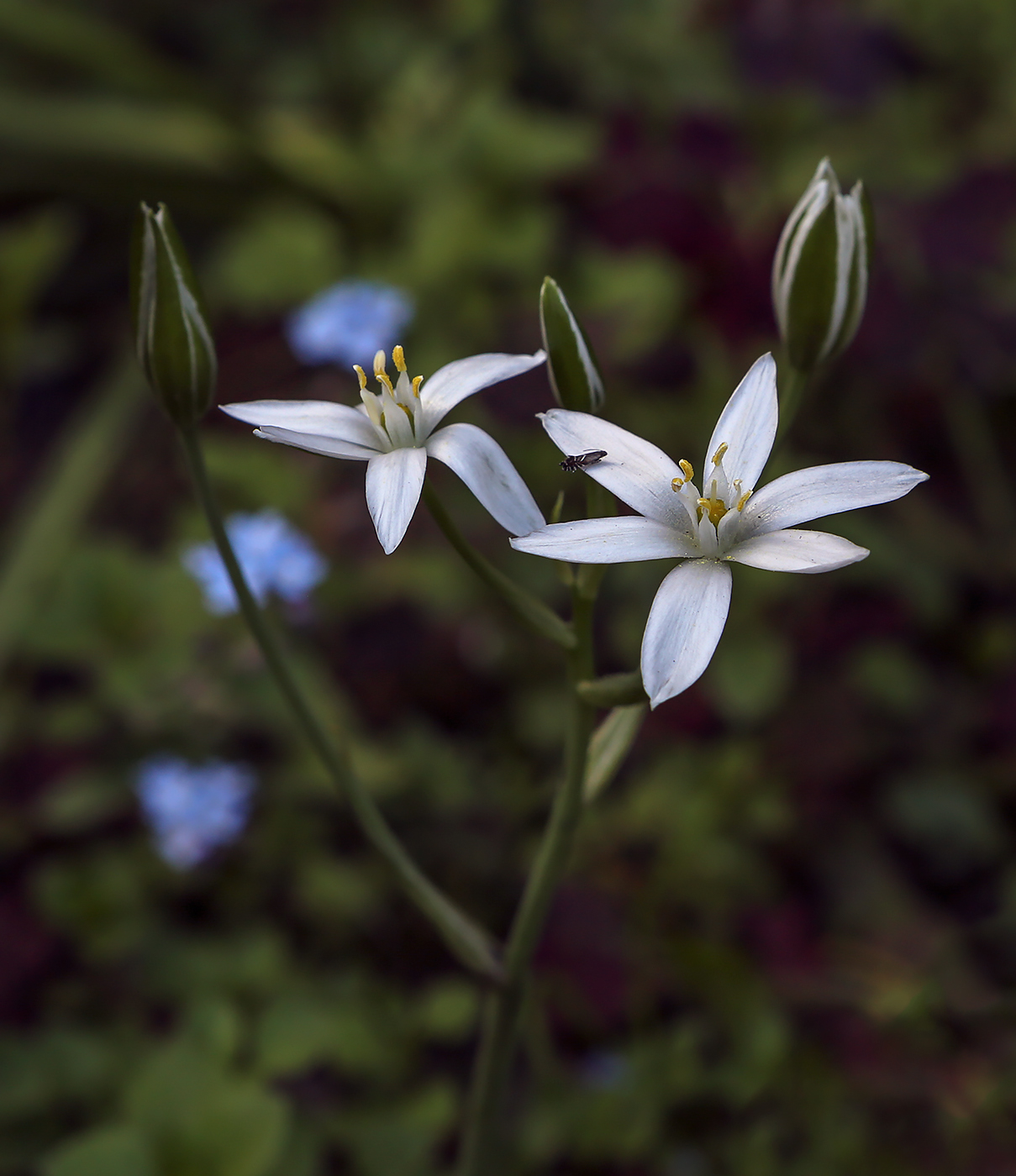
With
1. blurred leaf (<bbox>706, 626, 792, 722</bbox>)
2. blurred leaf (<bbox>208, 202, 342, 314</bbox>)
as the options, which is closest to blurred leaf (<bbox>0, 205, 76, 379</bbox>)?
blurred leaf (<bbox>208, 202, 342, 314</bbox>)

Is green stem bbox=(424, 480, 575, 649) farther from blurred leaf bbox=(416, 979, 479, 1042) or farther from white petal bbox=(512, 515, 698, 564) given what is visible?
blurred leaf bbox=(416, 979, 479, 1042)

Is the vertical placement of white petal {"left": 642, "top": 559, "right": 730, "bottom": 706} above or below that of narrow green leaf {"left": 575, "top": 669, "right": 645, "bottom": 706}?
above

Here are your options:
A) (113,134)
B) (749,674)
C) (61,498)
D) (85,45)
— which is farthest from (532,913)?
(85,45)

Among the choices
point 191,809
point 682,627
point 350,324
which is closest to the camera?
point 682,627

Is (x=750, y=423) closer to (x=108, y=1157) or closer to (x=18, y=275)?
(x=108, y=1157)

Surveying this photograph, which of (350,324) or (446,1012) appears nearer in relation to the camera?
(446,1012)

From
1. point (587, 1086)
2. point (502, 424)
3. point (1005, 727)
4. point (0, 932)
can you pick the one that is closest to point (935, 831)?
point (1005, 727)

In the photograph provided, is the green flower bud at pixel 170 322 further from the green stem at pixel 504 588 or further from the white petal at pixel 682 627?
the white petal at pixel 682 627

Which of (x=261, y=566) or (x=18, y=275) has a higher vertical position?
(x=18, y=275)
